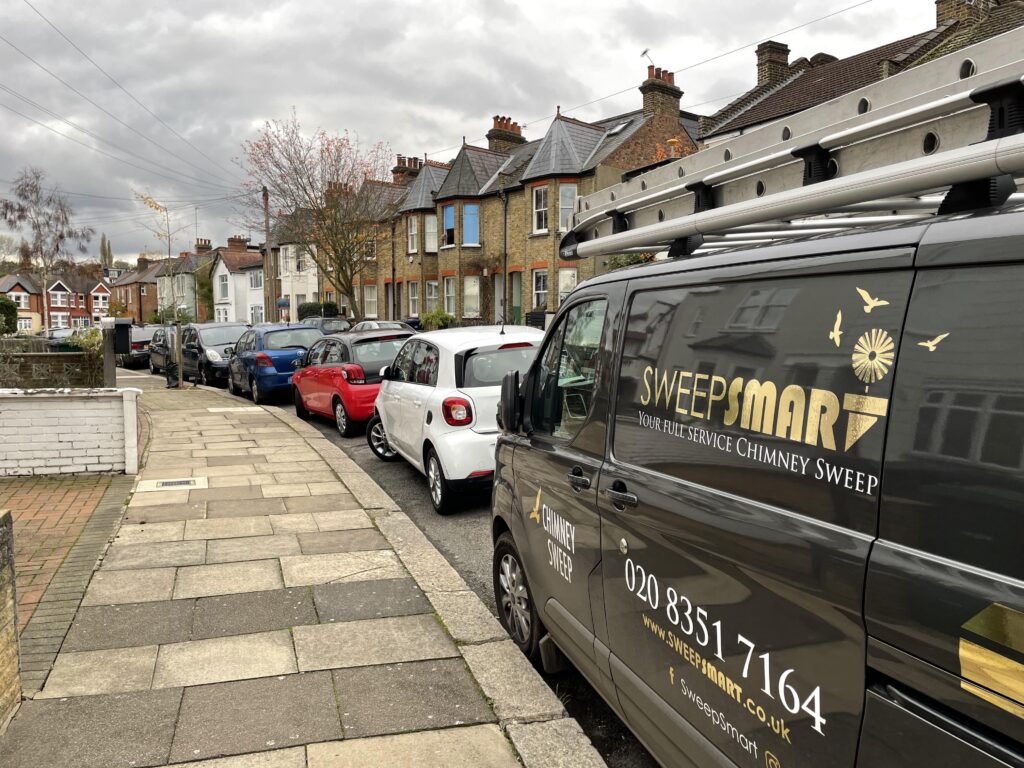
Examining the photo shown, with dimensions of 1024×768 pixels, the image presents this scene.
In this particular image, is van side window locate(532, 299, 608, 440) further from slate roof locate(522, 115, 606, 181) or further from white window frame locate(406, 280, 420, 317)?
white window frame locate(406, 280, 420, 317)

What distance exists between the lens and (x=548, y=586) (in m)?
3.57

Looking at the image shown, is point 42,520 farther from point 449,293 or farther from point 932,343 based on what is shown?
point 449,293

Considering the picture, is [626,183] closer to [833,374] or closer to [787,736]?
[833,374]

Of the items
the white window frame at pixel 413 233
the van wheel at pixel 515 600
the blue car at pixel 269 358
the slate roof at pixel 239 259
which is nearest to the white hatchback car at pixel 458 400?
the van wheel at pixel 515 600

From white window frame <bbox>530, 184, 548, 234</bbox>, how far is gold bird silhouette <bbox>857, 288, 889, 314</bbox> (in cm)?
2987

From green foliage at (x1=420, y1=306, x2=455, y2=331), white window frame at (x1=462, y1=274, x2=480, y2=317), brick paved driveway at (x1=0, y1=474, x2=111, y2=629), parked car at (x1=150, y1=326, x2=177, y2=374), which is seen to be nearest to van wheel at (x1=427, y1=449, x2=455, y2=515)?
brick paved driveway at (x1=0, y1=474, x2=111, y2=629)

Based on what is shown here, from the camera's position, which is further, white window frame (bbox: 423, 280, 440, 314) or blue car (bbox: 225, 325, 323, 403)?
white window frame (bbox: 423, 280, 440, 314)

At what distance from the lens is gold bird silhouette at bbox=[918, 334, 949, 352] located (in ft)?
5.22

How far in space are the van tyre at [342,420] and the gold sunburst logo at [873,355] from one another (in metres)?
9.53

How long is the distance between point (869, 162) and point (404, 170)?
45164 mm

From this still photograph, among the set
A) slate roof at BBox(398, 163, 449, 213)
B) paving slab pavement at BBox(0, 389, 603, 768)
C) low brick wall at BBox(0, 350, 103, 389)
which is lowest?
paving slab pavement at BBox(0, 389, 603, 768)

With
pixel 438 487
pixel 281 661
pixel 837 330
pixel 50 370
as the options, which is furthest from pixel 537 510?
pixel 50 370

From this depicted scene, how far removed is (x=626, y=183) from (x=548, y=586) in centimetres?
192

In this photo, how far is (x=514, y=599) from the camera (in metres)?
4.18
